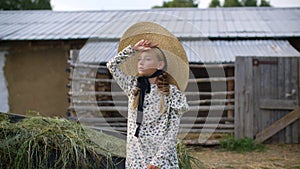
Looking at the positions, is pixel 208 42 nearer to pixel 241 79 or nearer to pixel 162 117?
pixel 241 79

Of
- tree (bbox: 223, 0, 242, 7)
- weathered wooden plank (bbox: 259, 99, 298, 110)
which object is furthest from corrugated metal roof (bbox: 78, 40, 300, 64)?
tree (bbox: 223, 0, 242, 7)

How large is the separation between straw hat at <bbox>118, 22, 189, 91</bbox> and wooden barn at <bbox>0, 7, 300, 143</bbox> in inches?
87.0

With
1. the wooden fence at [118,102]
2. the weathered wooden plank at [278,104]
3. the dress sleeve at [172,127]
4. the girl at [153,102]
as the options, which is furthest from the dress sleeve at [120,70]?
the weathered wooden plank at [278,104]

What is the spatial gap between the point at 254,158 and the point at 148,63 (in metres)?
3.70

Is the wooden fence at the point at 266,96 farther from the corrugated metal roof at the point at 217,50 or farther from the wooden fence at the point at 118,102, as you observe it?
the corrugated metal roof at the point at 217,50

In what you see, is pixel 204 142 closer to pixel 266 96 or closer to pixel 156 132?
pixel 266 96

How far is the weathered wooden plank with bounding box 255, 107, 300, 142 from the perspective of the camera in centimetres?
626

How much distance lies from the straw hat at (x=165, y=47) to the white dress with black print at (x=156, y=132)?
0.43ft

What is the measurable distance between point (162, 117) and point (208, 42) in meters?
6.47

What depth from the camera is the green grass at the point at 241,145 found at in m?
6.14

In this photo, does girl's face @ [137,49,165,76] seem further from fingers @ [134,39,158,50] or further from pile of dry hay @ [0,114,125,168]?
pile of dry hay @ [0,114,125,168]

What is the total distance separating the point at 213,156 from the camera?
5695 millimetres

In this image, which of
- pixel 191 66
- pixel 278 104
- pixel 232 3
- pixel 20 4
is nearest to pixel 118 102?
pixel 191 66

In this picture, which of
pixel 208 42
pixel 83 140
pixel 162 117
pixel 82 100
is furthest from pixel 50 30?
pixel 162 117
